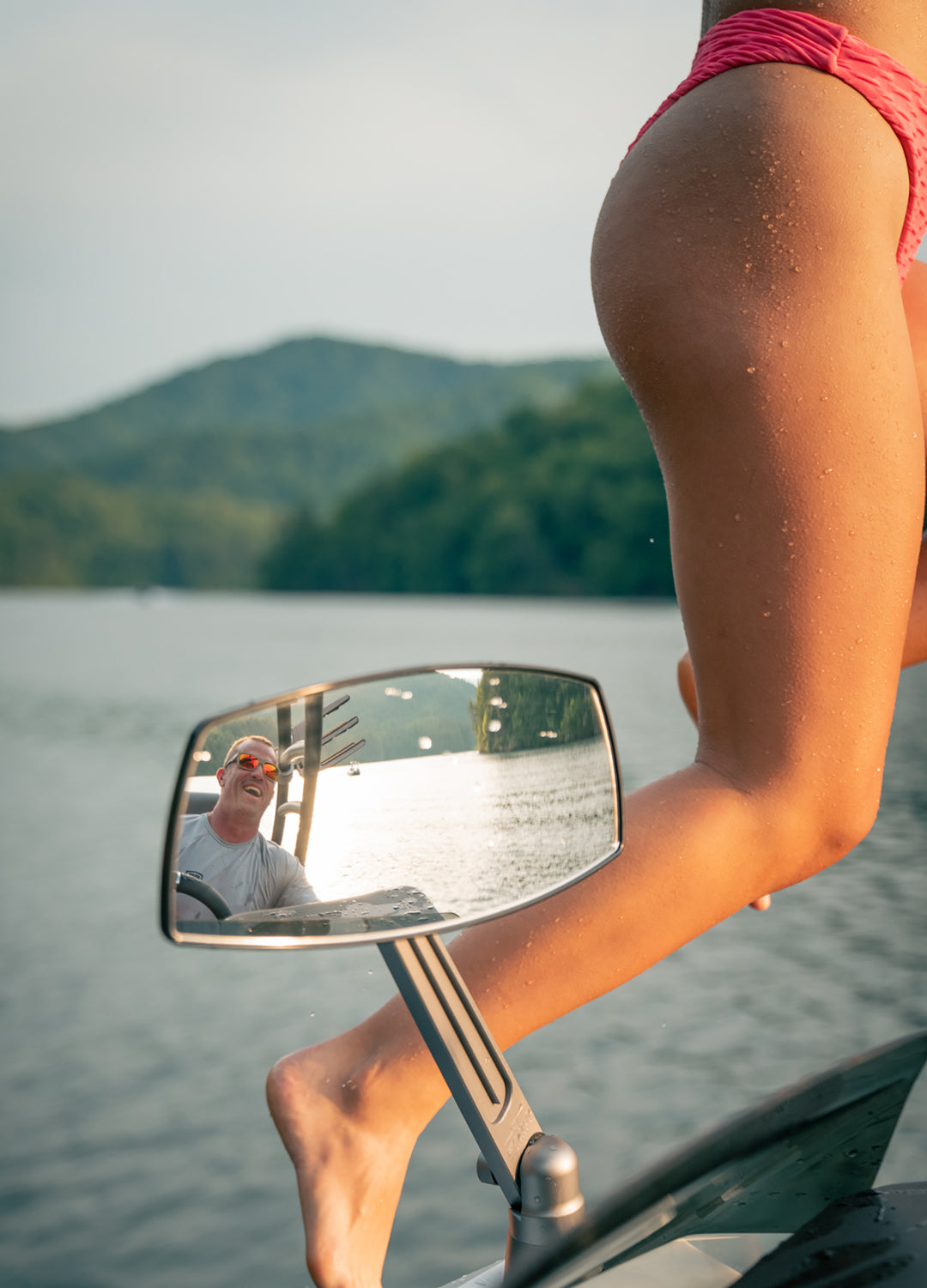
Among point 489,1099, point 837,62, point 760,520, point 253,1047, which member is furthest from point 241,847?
point 253,1047

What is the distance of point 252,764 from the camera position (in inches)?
19.4

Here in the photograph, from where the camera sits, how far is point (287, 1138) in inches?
29.0

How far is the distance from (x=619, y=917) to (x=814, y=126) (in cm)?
50

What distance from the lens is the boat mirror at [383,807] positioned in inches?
19.6

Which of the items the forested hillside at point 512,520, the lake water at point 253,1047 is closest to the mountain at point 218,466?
the forested hillside at point 512,520

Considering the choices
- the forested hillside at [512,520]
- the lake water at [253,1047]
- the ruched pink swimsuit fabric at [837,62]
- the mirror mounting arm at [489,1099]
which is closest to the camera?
the mirror mounting arm at [489,1099]

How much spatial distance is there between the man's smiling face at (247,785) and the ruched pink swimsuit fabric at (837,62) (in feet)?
1.93

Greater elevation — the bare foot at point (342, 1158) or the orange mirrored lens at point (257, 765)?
the orange mirrored lens at point (257, 765)

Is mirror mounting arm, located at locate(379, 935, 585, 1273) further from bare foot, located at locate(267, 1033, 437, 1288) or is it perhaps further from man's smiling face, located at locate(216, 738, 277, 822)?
man's smiling face, located at locate(216, 738, 277, 822)

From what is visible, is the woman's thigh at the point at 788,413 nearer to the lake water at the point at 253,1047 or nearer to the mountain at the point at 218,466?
the lake water at the point at 253,1047

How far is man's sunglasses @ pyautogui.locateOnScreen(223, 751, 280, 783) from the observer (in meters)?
0.49

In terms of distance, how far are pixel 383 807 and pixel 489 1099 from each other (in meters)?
0.25

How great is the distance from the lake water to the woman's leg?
2.29 ft

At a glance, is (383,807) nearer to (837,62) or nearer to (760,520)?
(760,520)
